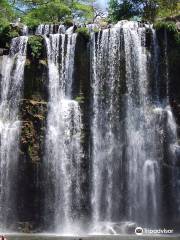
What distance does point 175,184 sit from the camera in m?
34.0

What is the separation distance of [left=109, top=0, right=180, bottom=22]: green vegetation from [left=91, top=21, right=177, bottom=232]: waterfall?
439 inches

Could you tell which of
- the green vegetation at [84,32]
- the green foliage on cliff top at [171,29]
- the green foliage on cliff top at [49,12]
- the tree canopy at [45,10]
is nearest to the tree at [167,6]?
the tree canopy at [45,10]

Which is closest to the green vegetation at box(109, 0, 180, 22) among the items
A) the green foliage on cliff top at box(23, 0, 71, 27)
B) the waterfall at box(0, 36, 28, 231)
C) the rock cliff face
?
the green foliage on cliff top at box(23, 0, 71, 27)

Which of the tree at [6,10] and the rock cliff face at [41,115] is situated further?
the tree at [6,10]

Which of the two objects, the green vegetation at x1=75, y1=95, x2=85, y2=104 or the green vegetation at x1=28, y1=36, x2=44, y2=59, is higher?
the green vegetation at x1=28, y1=36, x2=44, y2=59

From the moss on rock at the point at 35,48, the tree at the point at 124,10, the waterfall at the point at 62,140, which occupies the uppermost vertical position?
the tree at the point at 124,10

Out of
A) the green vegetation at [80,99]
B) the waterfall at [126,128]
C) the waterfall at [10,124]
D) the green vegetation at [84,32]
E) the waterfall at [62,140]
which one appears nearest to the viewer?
the waterfall at [126,128]

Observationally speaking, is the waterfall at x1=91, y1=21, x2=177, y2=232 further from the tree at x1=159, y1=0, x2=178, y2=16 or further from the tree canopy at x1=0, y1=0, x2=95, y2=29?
the tree canopy at x1=0, y1=0, x2=95, y2=29

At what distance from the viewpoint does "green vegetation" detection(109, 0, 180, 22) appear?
165 ft

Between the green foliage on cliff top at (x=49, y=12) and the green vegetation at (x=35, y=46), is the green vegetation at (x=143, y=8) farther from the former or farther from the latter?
the green vegetation at (x=35, y=46)

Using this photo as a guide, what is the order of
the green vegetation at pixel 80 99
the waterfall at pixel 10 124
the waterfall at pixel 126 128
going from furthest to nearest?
the green vegetation at pixel 80 99, the waterfall at pixel 10 124, the waterfall at pixel 126 128

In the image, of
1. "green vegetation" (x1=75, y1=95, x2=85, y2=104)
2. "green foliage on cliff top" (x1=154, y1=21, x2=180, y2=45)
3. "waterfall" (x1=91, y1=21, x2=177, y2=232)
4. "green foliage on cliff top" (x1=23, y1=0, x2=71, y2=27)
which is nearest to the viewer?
"waterfall" (x1=91, y1=21, x2=177, y2=232)

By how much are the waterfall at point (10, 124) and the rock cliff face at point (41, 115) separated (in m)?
0.45

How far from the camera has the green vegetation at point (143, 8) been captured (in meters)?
50.2
